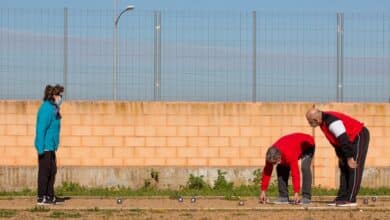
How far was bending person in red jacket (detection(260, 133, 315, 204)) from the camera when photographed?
14.0 m

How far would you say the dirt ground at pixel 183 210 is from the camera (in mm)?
12891

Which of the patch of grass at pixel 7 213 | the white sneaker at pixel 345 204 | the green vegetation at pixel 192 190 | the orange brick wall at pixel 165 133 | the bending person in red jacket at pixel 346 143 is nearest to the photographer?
the patch of grass at pixel 7 213

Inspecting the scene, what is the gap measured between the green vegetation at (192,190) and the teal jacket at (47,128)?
105 inches

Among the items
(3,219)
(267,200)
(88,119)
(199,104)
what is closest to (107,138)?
(88,119)

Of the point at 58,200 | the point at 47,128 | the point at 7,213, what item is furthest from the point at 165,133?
the point at 7,213

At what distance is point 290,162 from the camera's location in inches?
553

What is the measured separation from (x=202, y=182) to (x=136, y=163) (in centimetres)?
134

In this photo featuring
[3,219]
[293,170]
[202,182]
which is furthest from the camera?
[202,182]

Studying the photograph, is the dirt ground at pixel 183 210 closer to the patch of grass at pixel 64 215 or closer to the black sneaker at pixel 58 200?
the patch of grass at pixel 64 215

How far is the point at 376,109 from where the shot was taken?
19.4 meters

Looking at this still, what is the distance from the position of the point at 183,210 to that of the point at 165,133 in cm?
530

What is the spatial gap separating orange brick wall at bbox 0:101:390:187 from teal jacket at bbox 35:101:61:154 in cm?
440

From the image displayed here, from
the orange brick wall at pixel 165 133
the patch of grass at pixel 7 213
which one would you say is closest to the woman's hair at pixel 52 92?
the patch of grass at pixel 7 213

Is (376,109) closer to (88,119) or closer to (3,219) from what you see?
(88,119)
